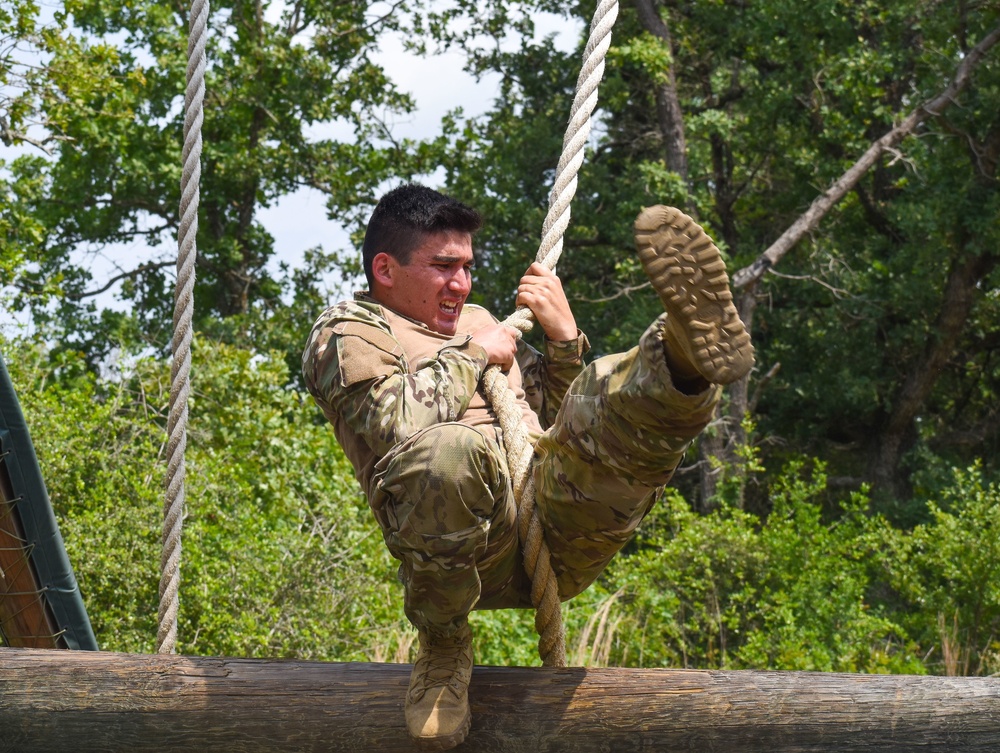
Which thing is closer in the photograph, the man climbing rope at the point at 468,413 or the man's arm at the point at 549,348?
the man climbing rope at the point at 468,413

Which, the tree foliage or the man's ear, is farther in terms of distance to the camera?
the tree foliage

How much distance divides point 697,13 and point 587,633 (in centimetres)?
838

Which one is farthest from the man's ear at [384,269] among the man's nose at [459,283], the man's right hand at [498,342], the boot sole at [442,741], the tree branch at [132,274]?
the tree branch at [132,274]

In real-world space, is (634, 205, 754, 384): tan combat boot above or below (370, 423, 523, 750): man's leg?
above

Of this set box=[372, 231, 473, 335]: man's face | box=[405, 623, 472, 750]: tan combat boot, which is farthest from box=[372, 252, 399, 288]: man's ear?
box=[405, 623, 472, 750]: tan combat boot

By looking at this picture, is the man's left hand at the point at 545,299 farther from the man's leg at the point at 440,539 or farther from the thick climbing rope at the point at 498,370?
the man's leg at the point at 440,539

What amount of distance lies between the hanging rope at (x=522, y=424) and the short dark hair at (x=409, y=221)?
0.20 meters

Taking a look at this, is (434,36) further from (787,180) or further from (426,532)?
(426,532)

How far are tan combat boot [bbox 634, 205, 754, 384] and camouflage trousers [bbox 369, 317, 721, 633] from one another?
3.8 inches

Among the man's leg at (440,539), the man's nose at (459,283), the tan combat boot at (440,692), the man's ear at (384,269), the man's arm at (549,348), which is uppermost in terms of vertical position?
the man's ear at (384,269)

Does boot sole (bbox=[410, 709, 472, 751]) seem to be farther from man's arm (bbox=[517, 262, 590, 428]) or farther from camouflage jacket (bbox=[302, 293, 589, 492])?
man's arm (bbox=[517, 262, 590, 428])

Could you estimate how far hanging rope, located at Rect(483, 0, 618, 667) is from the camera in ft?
8.04

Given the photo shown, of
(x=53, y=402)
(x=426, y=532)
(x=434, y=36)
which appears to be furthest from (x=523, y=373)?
(x=434, y=36)

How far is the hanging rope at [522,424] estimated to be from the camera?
2.45 metres
